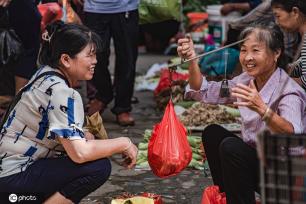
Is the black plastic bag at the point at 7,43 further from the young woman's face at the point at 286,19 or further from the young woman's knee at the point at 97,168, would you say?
the young woman's face at the point at 286,19

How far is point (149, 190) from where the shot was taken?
464 centimetres

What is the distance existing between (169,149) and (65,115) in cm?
71

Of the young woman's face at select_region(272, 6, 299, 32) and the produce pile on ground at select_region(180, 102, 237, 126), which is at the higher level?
the young woman's face at select_region(272, 6, 299, 32)

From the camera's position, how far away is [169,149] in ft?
12.5

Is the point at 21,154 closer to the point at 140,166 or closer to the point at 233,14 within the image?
the point at 140,166

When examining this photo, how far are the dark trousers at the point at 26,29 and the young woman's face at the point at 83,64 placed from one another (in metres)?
1.91

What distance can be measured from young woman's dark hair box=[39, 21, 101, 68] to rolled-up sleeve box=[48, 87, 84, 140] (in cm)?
24

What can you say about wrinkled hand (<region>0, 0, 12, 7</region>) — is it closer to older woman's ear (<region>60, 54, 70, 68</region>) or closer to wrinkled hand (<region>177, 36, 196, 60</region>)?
older woman's ear (<region>60, 54, 70, 68</region>)

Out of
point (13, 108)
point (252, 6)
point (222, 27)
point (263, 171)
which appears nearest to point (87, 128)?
point (13, 108)

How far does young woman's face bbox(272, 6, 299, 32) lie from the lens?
3.87 meters

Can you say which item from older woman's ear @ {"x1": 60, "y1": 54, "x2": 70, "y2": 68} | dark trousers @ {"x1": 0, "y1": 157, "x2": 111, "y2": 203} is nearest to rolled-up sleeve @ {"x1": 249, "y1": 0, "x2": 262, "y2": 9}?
older woman's ear @ {"x1": 60, "y1": 54, "x2": 70, "y2": 68}

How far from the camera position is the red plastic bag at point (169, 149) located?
3.79 m

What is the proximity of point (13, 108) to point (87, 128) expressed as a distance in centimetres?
53

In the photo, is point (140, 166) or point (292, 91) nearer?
point (292, 91)
